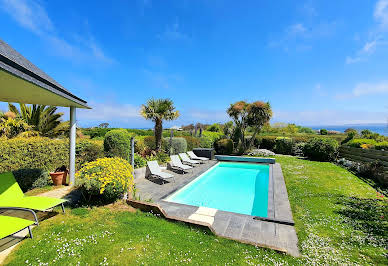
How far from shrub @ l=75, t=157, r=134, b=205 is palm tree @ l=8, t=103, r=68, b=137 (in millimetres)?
7548

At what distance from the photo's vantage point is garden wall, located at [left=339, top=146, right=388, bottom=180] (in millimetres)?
8734

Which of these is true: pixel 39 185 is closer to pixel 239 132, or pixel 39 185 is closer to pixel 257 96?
pixel 239 132

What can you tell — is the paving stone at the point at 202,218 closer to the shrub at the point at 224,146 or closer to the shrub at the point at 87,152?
the shrub at the point at 87,152

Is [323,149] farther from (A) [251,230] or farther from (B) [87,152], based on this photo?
(B) [87,152]

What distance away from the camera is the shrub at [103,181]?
453 cm

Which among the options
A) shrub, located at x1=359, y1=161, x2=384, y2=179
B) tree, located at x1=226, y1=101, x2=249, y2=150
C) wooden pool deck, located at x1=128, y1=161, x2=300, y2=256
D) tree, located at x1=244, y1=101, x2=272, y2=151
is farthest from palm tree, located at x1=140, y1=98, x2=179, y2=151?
shrub, located at x1=359, y1=161, x2=384, y2=179

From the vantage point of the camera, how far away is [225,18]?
11.1 metres

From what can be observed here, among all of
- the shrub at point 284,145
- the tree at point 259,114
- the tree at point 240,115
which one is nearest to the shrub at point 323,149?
the shrub at point 284,145

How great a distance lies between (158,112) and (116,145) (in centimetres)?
448

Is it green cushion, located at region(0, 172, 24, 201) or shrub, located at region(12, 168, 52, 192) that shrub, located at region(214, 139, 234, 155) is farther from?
green cushion, located at region(0, 172, 24, 201)

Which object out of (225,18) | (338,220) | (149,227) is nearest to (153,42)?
(225,18)

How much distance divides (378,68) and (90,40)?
58.6 feet

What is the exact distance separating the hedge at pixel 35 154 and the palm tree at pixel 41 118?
12.5ft

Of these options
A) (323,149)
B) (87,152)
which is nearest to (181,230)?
(87,152)
